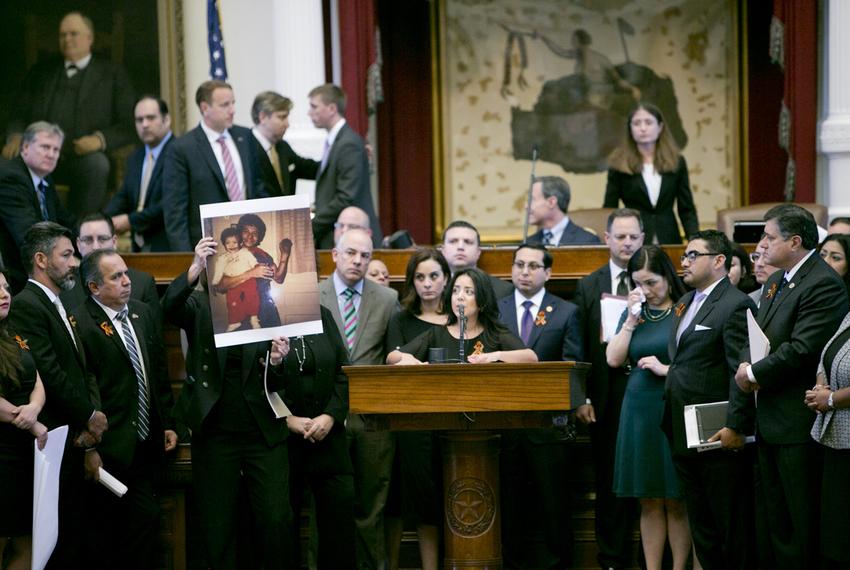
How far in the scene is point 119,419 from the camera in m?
7.36

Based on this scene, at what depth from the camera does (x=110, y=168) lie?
41.0 feet

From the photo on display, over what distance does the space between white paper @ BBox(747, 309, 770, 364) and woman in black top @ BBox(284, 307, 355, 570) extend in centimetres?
191

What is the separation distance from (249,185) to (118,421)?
243cm

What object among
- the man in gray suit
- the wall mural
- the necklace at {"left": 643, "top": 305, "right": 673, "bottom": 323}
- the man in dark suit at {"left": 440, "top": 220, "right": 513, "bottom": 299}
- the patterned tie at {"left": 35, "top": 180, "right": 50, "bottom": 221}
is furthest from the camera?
the wall mural

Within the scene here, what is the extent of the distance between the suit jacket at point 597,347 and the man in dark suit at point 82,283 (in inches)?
88.4

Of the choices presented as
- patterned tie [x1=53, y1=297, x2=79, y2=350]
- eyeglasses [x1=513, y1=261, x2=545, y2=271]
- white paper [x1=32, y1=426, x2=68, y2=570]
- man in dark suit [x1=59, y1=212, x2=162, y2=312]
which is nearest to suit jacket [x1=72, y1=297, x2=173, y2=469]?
patterned tie [x1=53, y1=297, x2=79, y2=350]

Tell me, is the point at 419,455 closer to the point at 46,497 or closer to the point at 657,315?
the point at 657,315

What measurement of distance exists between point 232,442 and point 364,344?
3.72 ft

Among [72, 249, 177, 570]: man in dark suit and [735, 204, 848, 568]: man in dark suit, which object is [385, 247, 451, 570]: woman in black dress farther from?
[735, 204, 848, 568]: man in dark suit

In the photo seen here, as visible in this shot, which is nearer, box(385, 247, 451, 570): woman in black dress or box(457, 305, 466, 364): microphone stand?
box(457, 305, 466, 364): microphone stand

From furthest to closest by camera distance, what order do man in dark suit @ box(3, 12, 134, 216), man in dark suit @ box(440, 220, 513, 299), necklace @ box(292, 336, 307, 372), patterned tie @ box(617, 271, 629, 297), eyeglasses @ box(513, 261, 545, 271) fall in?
man in dark suit @ box(3, 12, 134, 216)
man in dark suit @ box(440, 220, 513, 299)
patterned tie @ box(617, 271, 629, 297)
eyeglasses @ box(513, 261, 545, 271)
necklace @ box(292, 336, 307, 372)

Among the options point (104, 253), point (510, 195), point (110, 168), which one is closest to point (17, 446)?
point (104, 253)

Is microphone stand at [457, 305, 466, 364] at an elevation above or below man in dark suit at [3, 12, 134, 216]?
below

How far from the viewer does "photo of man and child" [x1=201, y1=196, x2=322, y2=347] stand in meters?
6.77
